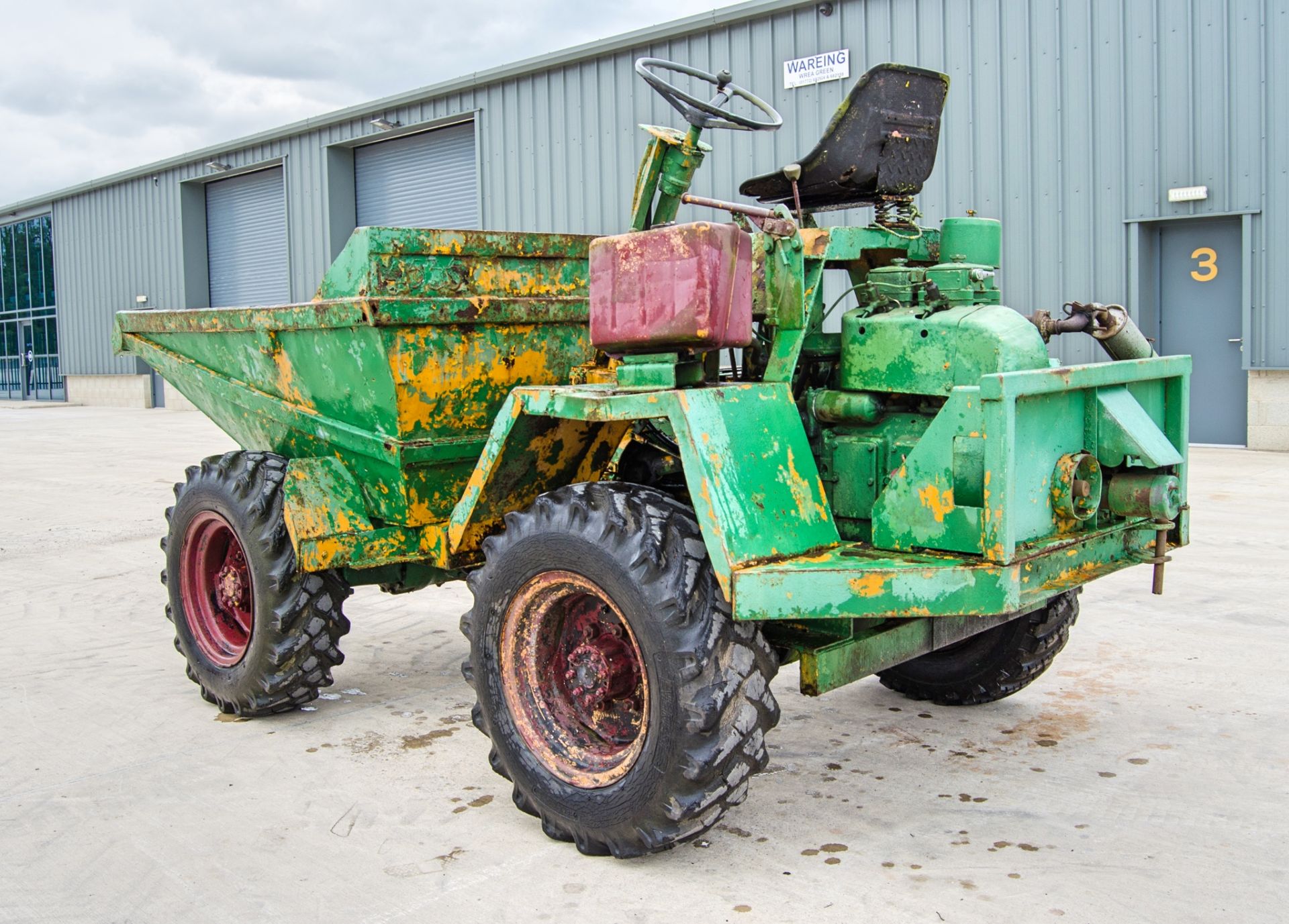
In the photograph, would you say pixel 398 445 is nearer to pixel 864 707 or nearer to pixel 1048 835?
pixel 864 707

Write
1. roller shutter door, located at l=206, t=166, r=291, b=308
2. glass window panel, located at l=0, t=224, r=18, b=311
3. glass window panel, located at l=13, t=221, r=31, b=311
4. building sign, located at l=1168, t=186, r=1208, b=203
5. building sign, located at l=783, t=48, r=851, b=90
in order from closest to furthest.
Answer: building sign, located at l=1168, t=186, r=1208, b=203 → building sign, located at l=783, t=48, r=851, b=90 → roller shutter door, located at l=206, t=166, r=291, b=308 → glass window panel, located at l=13, t=221, r=31, b=311 → glass window panel, located at l=0, t=224, r=18, b=311

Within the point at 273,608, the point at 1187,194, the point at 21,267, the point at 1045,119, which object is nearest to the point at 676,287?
the point at 273,608

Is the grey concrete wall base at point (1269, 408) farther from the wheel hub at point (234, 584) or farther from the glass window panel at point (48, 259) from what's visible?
the glass window panel at point (48, 259)

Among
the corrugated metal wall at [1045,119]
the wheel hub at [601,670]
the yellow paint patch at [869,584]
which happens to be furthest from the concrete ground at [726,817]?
the corrugated metal wall at [1045,119]

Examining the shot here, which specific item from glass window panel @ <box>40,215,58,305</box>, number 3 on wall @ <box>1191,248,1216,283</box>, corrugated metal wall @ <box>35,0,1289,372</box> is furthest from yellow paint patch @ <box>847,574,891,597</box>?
glass window panel @ <box>40,215,58,305</box>

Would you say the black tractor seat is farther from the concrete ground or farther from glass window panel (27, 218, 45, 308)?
glass window panel (27, 218, 45, 308)

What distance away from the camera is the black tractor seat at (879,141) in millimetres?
3912

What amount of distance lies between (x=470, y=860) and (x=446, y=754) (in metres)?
0.95

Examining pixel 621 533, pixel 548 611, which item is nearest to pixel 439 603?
pixel 548 611

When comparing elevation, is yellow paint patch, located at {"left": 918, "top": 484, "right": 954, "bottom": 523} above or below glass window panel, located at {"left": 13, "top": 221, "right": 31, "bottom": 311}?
below

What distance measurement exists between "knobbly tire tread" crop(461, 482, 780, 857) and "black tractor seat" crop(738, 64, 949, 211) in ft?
4.32

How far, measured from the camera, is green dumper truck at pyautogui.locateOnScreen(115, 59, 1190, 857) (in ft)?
10.4

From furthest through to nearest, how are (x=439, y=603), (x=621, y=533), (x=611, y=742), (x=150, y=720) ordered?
(x=439, y=603)
(x=150, y=720)
(x=611, y=742)
(x=621, y=533)

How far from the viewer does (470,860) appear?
132 inches
